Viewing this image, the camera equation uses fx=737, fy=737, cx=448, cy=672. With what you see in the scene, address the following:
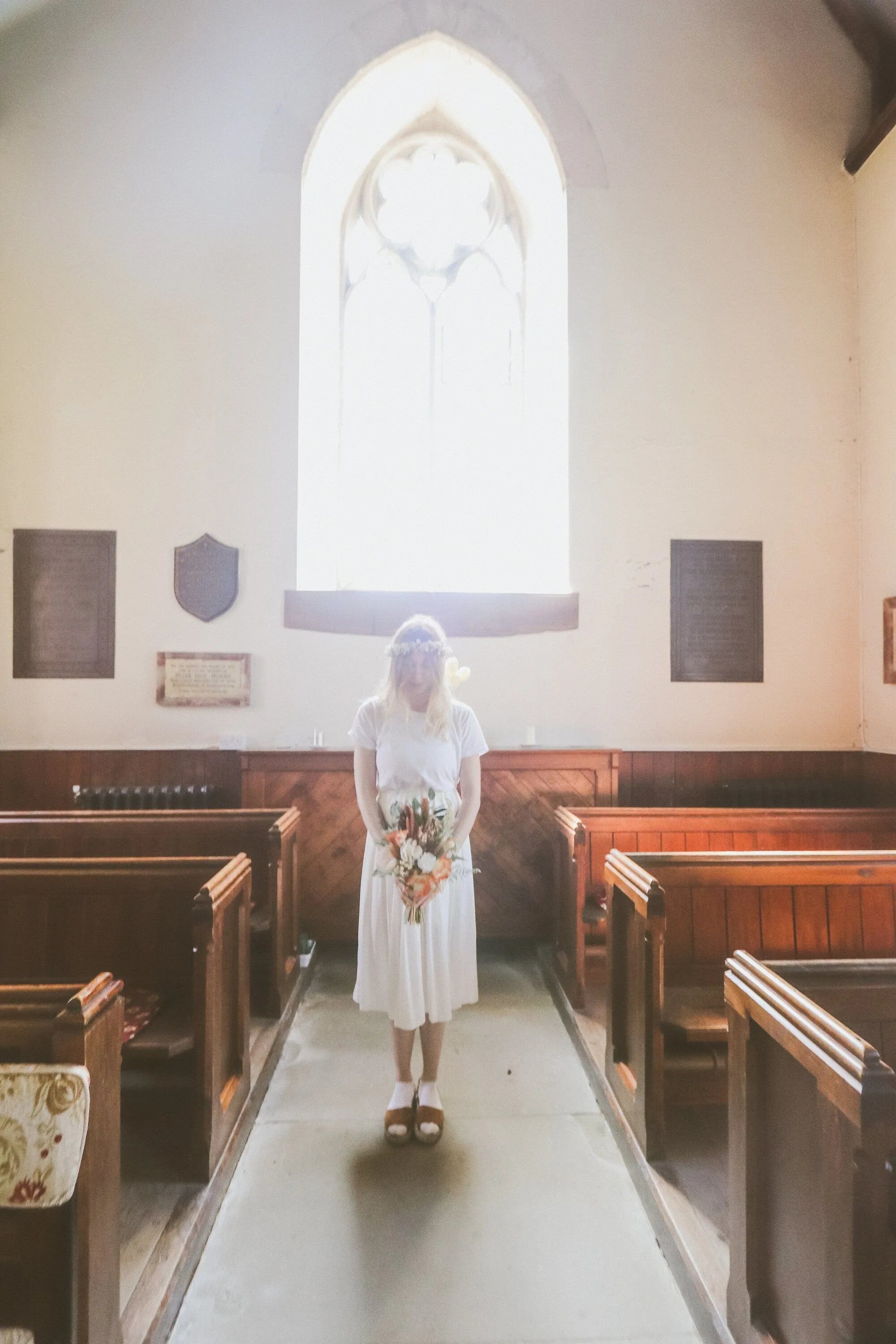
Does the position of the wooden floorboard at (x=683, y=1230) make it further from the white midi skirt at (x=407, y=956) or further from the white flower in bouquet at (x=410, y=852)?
the white flower in bouquet at (x=410, y=852)

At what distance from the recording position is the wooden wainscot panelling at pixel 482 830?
440 centimetres

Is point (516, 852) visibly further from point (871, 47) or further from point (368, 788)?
point (871, 47)

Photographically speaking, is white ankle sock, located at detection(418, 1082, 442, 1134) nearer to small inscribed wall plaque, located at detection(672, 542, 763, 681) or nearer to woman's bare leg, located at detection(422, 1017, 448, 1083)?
woman's bare leg, located at detection(422, 1017, 448, 1083)

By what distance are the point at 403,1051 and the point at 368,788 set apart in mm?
911

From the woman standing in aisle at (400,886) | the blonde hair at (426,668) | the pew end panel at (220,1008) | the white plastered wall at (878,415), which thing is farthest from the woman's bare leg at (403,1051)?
the white plastered wall at (878,415)

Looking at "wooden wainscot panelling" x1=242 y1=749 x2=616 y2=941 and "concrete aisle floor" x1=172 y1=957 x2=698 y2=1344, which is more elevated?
"wooden wainscot panelling" x1=242 y1=749 x2=616 y2=941

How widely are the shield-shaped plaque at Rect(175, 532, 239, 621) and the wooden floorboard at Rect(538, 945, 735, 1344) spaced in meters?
3.57

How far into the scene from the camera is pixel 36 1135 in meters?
1.35

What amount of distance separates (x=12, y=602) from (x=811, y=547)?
5.40 metres

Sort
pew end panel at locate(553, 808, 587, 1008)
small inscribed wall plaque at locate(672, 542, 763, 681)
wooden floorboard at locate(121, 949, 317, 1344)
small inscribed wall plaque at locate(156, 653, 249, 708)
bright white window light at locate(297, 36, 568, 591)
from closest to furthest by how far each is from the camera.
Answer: wooden floorboard at locate(121, 949, 317, 1344) < pew end panel at locate(553, 808, 587, 1008) < small inscribed wall plaque at locate(156, 653, 249, 708) < small inscribed wall plaque at locate(672, 542, 763, 681) < bright white window light at locate(297, 36, 568, 591)

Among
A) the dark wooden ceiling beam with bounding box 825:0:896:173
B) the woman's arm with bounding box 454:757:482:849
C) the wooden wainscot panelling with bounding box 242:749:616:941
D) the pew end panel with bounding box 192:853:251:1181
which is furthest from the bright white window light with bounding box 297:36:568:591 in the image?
the pew end panel with bounding box 192:853:251:1181

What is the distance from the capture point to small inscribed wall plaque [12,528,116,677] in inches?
191

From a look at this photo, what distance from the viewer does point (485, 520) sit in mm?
5535

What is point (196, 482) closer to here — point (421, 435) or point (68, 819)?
point (421, 435)
